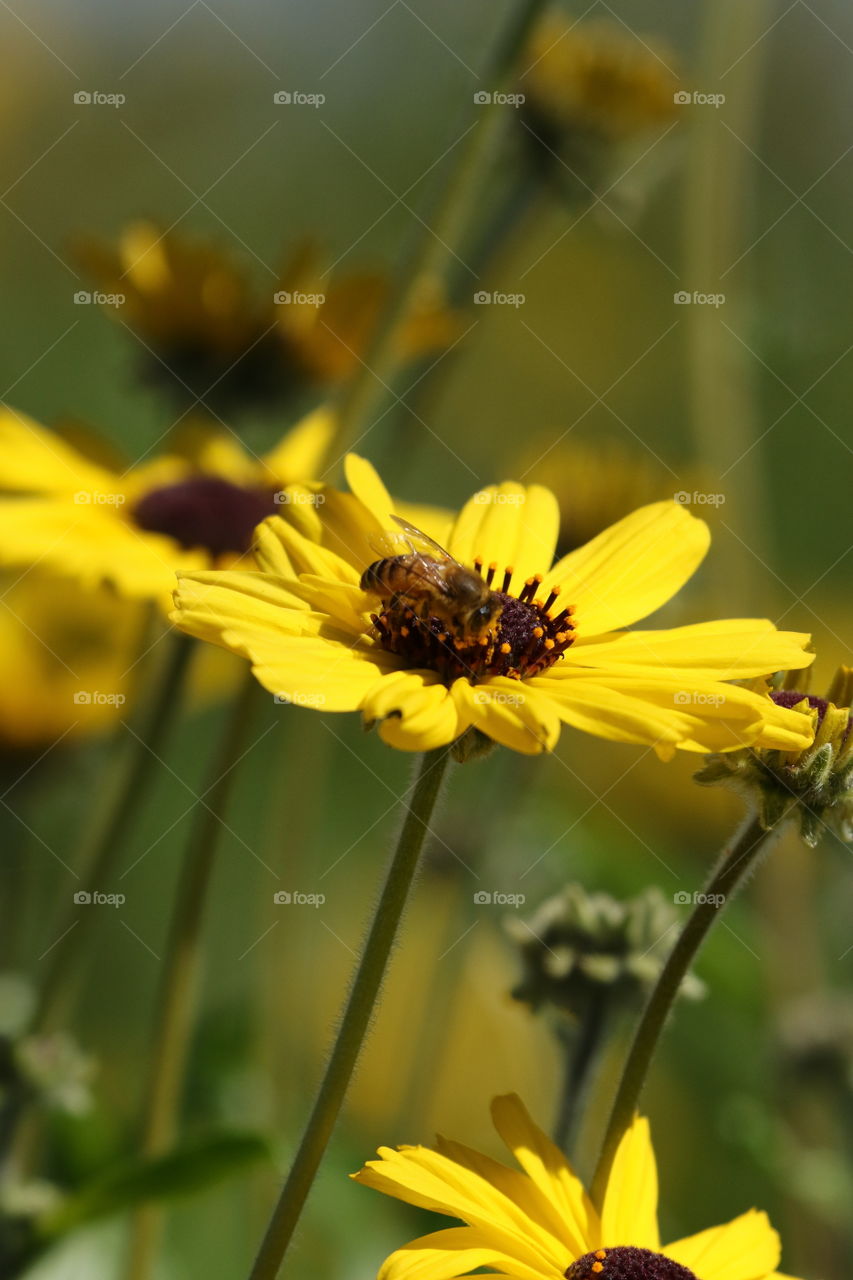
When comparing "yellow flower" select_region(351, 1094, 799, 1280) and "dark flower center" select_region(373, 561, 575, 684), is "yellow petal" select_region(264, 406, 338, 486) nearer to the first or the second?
"dark flower center" select_region(373, 561, 575, 684)

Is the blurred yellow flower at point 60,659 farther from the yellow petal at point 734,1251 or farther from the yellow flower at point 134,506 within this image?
the yellow petal at point 734,1251

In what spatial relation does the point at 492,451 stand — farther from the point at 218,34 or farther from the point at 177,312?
the point at 177,312

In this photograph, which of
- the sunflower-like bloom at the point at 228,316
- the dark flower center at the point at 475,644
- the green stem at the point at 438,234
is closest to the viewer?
the dark flower center at the point at 475,644

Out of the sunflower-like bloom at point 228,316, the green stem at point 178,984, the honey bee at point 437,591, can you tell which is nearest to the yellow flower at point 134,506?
the sunflower-like bloom at point 228,316

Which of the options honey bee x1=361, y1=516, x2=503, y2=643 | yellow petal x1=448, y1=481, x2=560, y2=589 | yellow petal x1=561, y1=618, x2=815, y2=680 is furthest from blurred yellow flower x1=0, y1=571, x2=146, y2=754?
yellow petal x1=561, y1=618, x2=815, y2=680

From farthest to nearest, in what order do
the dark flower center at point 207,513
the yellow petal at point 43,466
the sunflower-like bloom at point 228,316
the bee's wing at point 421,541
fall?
1. the sunflower-like bloom at point 228,316
2. the yellow petal at point 43,466
3. the dark flower center at point 207,513
4. the bee's wing at point 421,541

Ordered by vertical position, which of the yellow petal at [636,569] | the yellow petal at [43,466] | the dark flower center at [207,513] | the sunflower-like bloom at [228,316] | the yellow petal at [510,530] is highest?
the sunflower-like bloom at [228,316]

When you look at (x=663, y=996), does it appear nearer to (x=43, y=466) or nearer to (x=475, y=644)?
(x=475, y=644)

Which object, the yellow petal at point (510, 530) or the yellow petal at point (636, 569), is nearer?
the yellow petal at point (636, 569)
